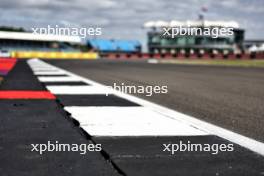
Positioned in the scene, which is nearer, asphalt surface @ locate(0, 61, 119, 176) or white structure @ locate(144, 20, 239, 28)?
asphalt surface @ locate(0, 61, 119, 176)

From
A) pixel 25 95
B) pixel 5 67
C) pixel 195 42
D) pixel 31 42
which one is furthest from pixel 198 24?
pixel 25 95

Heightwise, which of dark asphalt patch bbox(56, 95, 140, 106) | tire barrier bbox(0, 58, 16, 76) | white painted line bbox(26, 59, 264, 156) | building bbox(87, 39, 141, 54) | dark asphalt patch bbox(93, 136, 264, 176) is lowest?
building bbox(87, 39, 141, 54)

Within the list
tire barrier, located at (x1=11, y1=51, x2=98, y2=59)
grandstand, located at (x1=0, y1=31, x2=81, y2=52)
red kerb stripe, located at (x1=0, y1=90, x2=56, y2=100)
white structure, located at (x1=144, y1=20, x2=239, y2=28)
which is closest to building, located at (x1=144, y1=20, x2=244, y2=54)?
white structure, located at (x1=144, y1=20, x2=239, y2=28)

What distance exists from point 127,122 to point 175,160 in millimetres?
2591

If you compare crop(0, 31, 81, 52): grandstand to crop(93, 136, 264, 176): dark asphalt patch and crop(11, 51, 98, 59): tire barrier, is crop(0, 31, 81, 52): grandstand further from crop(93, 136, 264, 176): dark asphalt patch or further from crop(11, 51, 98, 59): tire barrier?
crop(93, 136, 264, 176): dark asphalt patch

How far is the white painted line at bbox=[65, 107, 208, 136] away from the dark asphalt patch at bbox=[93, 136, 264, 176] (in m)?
0.60

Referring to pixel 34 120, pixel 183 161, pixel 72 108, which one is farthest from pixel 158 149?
pixel 72 108

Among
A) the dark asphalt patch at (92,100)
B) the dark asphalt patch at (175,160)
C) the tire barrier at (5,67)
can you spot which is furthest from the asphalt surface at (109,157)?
the tire barrier at (5,67)

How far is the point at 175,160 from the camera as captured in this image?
4.97m

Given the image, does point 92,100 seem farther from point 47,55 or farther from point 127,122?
point 47,55

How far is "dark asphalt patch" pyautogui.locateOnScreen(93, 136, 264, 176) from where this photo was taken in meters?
4.51

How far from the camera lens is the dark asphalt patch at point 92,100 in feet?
33.0

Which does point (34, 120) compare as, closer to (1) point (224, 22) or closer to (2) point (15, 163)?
(2) point (15, 163)

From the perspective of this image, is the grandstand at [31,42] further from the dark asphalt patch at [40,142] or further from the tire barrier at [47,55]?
the dark asphalt patch at [40,142]
